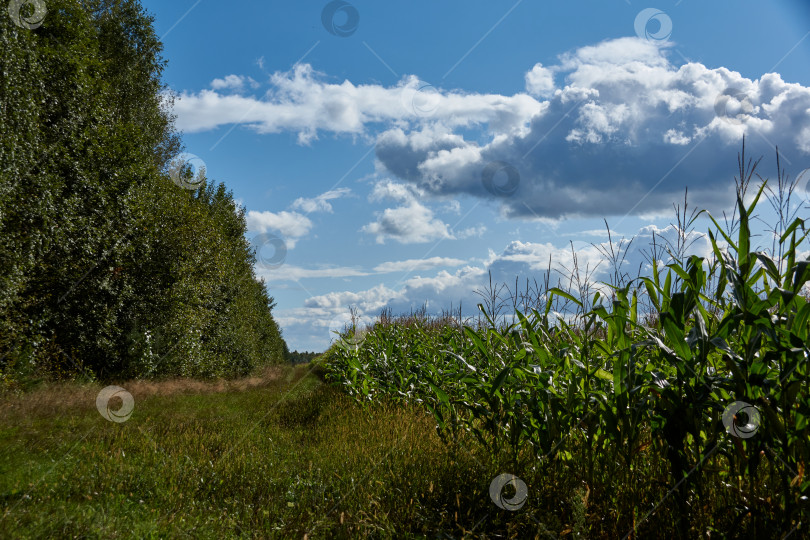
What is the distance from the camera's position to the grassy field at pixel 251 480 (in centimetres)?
353

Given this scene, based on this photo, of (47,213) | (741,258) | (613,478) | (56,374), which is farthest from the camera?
(56,374)

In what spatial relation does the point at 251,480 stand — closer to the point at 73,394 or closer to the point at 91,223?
the point at 73,394

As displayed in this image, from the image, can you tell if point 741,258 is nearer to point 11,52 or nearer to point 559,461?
point 559,461

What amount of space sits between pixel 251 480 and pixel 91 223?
11.2 metres

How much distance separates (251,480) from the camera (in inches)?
202

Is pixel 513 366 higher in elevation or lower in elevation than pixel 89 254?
lower

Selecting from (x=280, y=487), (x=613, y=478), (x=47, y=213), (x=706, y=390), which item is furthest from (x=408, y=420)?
(x=47, y=213)

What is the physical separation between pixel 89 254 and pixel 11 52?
16.4ft

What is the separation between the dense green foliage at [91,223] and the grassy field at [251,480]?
15.5ft

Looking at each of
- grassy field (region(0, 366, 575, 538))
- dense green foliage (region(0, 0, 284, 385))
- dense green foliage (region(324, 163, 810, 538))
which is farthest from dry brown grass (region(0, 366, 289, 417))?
dense green foliage (region(324, 163, 810, 538))

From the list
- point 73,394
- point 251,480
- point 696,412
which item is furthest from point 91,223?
point 696,412

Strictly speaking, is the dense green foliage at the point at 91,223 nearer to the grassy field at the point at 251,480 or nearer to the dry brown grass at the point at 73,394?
the dry brown grass at the point at 73,394

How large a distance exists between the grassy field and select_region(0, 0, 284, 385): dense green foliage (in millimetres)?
4724

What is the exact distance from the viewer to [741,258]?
2.62 metres
